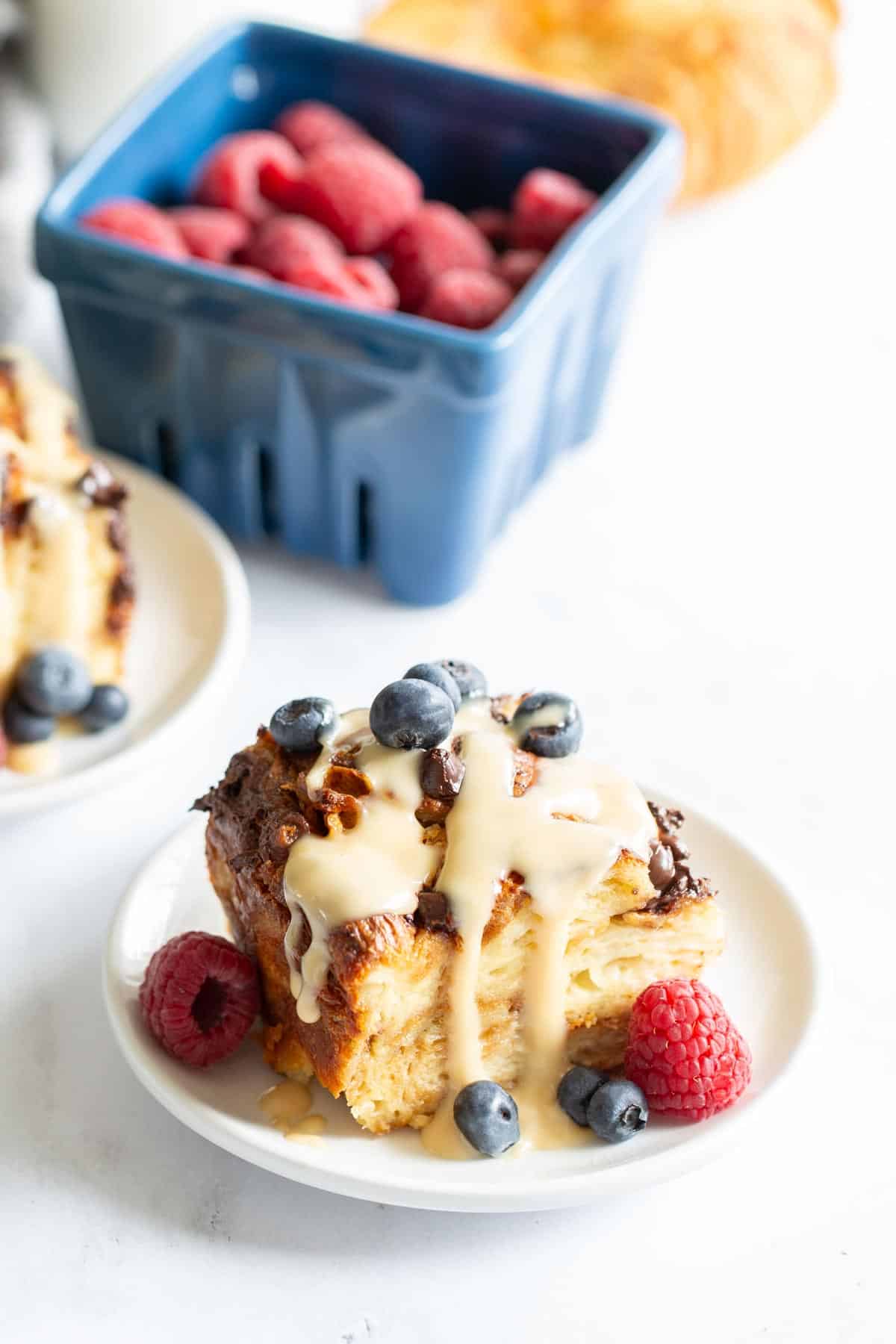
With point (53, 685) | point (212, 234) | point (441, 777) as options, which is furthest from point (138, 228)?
point (441, 777)

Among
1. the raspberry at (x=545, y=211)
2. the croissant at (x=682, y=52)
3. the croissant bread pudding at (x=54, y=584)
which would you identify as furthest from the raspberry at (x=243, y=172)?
the croissant at (x=682, y=52)

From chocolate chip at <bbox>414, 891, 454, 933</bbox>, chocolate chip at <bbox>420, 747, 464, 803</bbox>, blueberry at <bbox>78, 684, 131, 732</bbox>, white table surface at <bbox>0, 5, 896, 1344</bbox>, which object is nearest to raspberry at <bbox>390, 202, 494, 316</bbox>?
white table surface at <bbox>0, 5, 896, 1344</bbox>

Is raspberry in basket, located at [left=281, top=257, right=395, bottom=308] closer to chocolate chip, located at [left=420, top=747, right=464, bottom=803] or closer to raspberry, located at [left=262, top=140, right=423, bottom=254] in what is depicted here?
raspberry, located at [left=262, top=140, right=423, bottom=254]

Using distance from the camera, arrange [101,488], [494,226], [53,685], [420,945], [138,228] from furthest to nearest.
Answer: [494,226] < [138,228] < [101,488] < [53,685] < [420,945]

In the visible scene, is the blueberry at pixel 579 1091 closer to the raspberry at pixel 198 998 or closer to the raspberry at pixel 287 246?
the raspberry at pixel 198 998

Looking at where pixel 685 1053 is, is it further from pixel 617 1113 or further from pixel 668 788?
pixel 668 788

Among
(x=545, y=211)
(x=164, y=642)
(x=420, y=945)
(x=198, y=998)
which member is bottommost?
(x=164, y=642)

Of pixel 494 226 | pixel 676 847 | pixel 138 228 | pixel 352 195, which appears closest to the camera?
pixel 676 847
